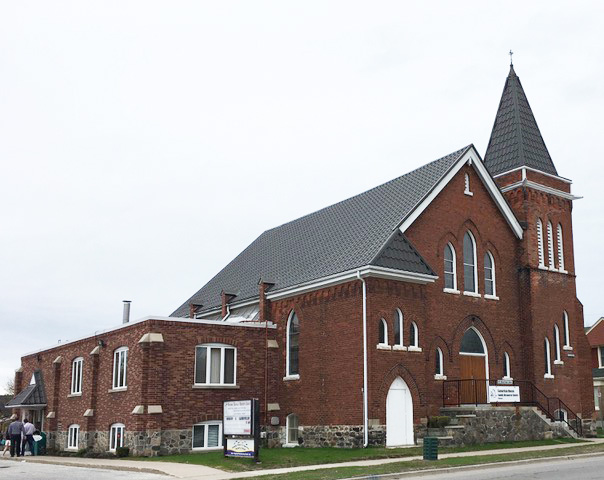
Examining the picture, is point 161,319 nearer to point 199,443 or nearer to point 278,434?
point 199,443

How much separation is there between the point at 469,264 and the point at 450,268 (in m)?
1.23

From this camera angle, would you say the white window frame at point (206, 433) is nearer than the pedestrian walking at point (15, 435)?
Yes

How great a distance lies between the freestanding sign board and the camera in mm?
21578

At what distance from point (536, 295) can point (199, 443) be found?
15.5m

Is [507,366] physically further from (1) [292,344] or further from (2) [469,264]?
(1) [292,344]

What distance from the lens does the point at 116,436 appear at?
2848 centimetres

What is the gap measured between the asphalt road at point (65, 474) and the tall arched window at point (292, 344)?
9906mm

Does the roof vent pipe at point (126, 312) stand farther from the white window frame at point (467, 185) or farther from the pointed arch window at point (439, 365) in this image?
the white window frame at point (467, 185)

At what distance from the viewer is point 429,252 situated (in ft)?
95.5

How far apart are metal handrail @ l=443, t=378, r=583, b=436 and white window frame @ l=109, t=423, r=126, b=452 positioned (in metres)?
12.3

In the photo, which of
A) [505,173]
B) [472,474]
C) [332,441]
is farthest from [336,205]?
[472,474]

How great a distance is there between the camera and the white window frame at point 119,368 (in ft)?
93.6

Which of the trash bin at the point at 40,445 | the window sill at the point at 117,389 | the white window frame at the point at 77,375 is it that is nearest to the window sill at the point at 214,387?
the window sill at the point at 117,389

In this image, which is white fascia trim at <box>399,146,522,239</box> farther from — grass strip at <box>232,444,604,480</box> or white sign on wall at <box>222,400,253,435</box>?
white sign on wall at <box>222,400,253,435</box>
